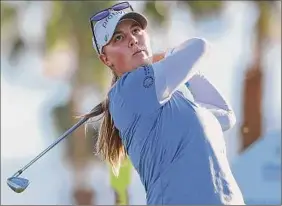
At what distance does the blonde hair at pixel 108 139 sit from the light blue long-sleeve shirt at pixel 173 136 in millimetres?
195

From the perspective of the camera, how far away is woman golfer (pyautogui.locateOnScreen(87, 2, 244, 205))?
2334mm

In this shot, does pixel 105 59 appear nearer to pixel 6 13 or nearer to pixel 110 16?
pixel 110 16

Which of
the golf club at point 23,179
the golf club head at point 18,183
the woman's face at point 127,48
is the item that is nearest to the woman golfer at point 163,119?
the woman's face at point 127,48

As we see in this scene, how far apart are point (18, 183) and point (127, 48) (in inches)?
23.6

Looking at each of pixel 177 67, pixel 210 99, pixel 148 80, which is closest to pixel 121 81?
pixel 148 80

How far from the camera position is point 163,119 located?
7.81ft

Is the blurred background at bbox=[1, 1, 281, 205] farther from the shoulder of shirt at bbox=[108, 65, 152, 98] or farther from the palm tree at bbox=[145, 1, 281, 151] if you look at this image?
the shoulder of shirt at bbox=[108, 65, 152, 98]

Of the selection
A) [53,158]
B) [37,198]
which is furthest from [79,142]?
[37,198]

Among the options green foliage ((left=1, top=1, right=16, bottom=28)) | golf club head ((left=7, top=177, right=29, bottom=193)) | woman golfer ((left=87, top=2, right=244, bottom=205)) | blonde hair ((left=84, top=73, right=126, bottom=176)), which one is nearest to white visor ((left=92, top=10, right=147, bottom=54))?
woman golfer ((left=87, top=2, right=244, bottom=205))

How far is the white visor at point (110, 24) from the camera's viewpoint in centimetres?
254

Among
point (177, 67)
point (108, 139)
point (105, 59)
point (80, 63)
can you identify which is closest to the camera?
point (177, 67)

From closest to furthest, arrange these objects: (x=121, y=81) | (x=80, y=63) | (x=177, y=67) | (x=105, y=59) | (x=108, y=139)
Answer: (x=177, y=67) → (x=121, y=81) → (x=105, y=59) → (x=108, y=139) → (x=80, y=63)

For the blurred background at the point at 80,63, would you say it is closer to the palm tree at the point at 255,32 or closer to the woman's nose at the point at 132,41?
the palm tree at the point at 255,32

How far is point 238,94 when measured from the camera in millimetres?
12875
